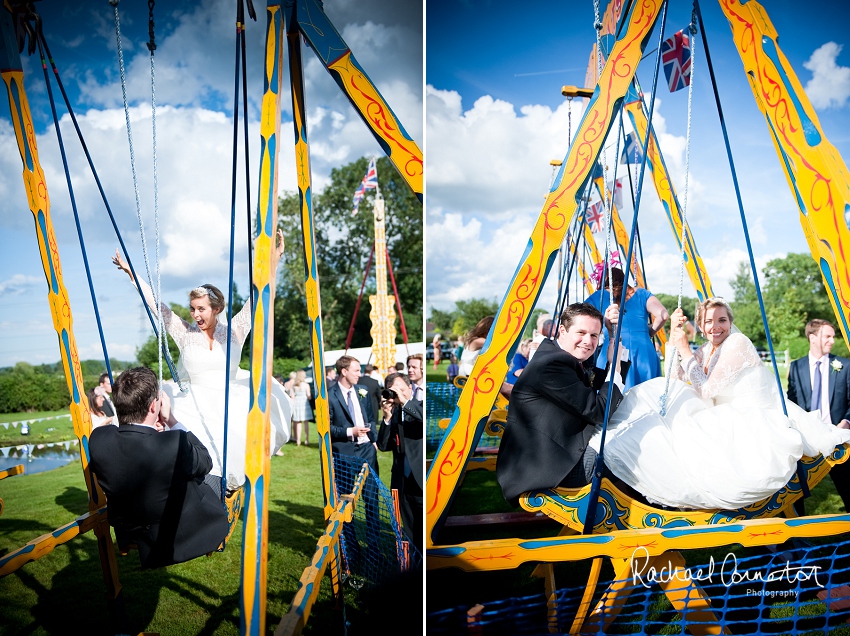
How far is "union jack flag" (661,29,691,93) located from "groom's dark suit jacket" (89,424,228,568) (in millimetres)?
4588

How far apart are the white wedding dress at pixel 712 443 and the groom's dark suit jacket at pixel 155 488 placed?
1.69m

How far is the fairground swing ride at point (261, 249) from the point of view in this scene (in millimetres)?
1541

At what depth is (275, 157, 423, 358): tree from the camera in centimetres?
2434

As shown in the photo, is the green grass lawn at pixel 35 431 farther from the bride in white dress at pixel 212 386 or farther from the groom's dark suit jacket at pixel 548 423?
the groom's dark suit jacket at pixel 548 423

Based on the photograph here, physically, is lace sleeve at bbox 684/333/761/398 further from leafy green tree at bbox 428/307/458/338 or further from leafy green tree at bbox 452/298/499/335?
leafy green tree at bbox 452/298/499/335

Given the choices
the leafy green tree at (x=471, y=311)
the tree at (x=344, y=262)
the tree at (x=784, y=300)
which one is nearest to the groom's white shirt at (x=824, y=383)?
the tree at (x=344, y=262)

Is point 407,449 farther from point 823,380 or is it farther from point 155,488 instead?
point 823,380

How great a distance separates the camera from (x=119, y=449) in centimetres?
222

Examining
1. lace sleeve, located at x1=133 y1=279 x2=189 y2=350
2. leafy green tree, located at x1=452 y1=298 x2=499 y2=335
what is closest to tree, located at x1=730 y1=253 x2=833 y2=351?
leafy green tree, located at x1=452 y1=298 x2=499 y2=335

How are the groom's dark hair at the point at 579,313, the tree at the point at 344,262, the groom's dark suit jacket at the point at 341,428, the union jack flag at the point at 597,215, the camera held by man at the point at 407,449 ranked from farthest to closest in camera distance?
the tree at the point at 344,262 → the union jack flag at the point at 597,215 → the groom's dark suit jacket at the point at 341,428 → the camera held by man at the point at 407,449 → the groom's dark hair at the point at 579,313

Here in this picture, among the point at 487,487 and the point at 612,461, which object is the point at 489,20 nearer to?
the point at 612,461

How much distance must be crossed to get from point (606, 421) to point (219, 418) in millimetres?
1815

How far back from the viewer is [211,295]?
3.10 metres

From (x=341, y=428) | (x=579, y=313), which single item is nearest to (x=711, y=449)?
(x=579, y=313)
